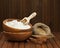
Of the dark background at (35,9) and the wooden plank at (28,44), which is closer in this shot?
the wooden plank at (28,44)

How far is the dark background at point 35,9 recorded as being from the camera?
1.38 meters

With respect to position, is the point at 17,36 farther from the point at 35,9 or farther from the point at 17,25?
the point at 35,9

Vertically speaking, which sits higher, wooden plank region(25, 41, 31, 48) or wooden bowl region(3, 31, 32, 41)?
wooden bowl region(3, 31, 32, 41)

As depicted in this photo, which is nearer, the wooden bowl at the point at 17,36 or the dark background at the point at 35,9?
the wooden bowl at the point at 17,36

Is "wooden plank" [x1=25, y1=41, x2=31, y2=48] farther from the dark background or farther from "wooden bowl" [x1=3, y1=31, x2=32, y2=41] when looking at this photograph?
the dark background

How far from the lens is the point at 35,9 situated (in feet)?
4.55

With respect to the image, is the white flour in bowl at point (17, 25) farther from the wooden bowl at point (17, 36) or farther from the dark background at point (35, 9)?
the dark background at point (35, 9)

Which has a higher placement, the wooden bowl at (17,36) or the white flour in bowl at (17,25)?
the white flour in bowl at (17,25)

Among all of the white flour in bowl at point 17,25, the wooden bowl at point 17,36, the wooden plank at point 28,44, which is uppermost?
the white flour in bowl at point 17,25

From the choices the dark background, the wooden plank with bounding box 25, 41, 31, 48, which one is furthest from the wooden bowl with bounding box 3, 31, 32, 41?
the dark background

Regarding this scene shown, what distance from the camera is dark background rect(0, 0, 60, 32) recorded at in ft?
4.53

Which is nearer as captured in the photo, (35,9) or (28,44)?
(28,44)

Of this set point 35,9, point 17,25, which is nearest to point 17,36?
point 17,25

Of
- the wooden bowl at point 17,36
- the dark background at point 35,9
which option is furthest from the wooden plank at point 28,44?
the dark background at point 35,9
